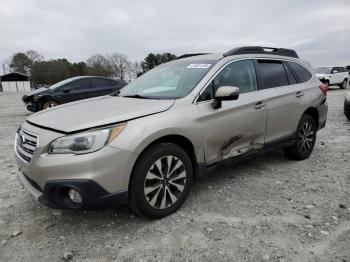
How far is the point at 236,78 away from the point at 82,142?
6.96 ft

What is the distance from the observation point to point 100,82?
11539 mm

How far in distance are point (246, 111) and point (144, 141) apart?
1.55 m

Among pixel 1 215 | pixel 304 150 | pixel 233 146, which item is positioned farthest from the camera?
pixel 304 150

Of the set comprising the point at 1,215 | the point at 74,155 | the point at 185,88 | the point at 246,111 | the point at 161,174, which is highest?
the point at 185,88

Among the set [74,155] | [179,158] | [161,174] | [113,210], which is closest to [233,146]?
[179,158]

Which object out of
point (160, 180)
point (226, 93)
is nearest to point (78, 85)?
point (226, 93)

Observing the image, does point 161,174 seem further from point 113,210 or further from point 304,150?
point 304,150

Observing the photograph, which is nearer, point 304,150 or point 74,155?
point 74,155

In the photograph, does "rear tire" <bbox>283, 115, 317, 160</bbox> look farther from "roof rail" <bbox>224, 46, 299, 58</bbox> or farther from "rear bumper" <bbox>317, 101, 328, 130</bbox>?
"roof rail" <bbox>224, 46, 299, 58</bbox>

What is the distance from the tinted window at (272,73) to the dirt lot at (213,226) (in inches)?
51.7

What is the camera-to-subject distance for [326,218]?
10.3ft

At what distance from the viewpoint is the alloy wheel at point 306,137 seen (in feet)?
16.0

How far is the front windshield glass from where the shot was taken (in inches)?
139

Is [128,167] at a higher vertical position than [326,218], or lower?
higher
